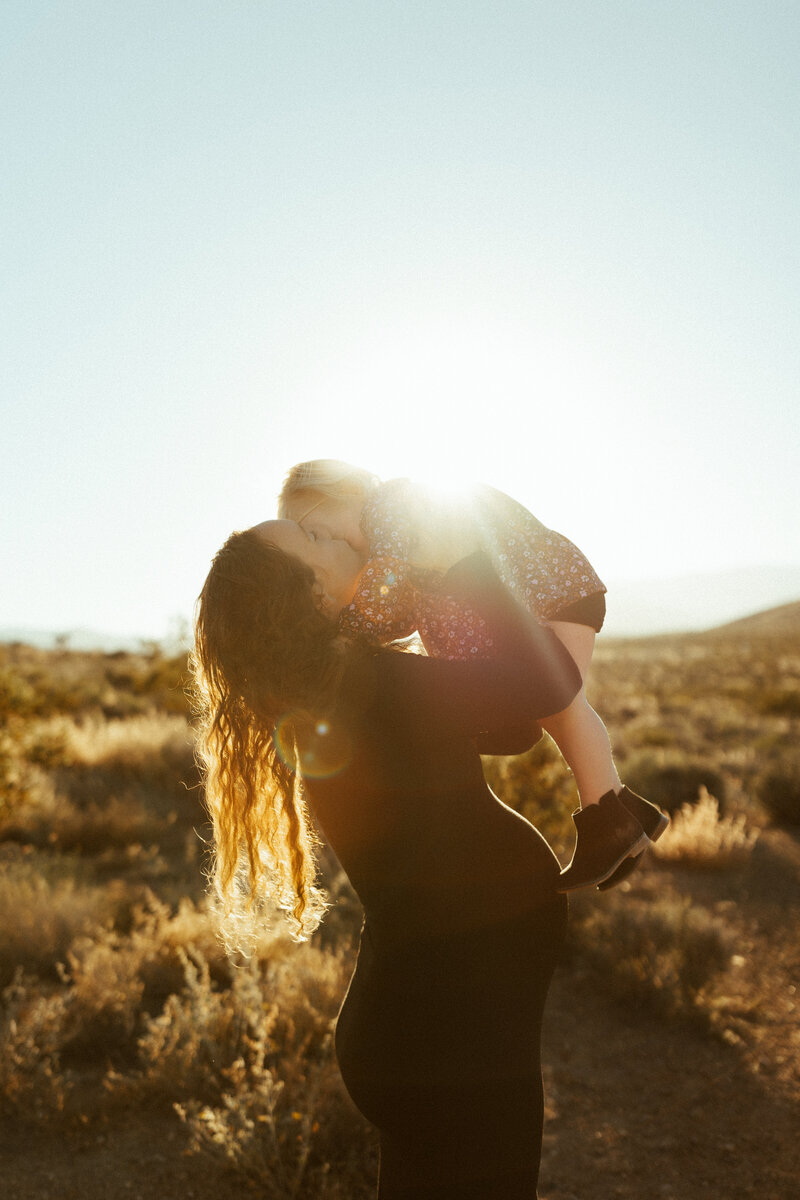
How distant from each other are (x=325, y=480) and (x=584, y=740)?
1.02 m

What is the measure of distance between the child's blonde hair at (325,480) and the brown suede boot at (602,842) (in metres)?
1.07

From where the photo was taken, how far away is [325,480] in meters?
2.29

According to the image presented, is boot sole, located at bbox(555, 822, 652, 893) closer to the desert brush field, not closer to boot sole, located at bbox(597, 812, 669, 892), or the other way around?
boot sole, located at bbox(597, 812, 669, 892)

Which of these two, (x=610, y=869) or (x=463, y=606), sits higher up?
(x=463, y=606)

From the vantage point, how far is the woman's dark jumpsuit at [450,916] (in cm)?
173


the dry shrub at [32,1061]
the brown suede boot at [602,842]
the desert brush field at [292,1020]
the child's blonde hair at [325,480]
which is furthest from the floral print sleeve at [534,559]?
the dry shrub at [32,1061]

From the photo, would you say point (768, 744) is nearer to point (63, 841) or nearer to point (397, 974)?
point (63, 841)

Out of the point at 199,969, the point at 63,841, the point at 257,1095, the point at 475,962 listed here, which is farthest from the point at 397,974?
the point at 63,841

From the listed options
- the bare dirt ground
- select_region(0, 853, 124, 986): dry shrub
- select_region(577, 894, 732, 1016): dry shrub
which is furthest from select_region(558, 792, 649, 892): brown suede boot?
select_region(0, 853, 124, 986): dry shrub

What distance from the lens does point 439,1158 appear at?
1783 mm

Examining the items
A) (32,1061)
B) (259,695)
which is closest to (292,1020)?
(32,1061)

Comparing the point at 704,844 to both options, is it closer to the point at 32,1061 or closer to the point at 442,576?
the point at 32,1061

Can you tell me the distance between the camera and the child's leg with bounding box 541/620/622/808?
2227 mm

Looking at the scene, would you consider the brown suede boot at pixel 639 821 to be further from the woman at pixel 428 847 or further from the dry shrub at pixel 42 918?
the dry shrub at pixel 42 918
